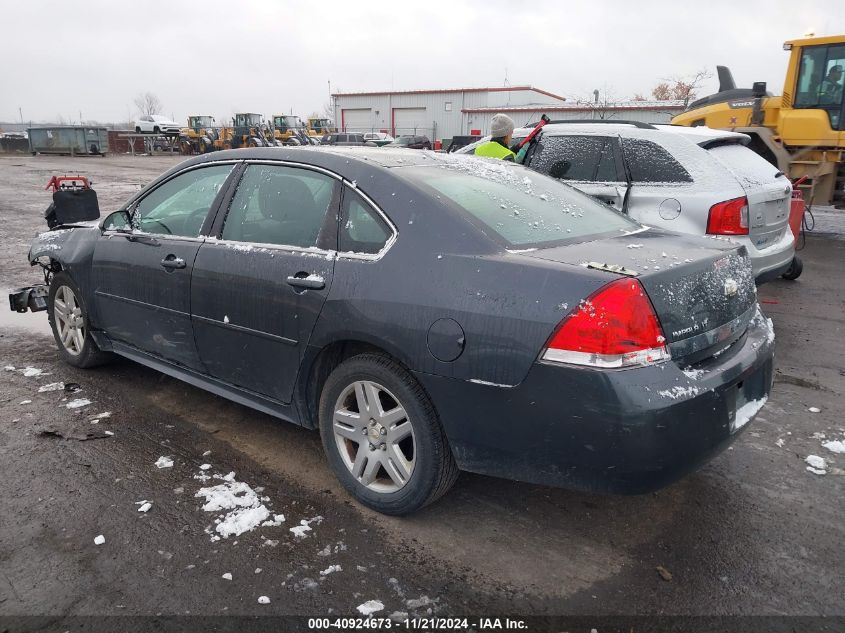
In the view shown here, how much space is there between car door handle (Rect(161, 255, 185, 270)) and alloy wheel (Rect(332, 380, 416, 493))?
4.37 ft

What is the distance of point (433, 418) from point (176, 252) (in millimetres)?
1943

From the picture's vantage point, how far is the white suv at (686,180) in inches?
204

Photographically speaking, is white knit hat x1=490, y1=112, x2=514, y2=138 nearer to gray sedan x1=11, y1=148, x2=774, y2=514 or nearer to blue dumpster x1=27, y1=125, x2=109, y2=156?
gray sedan x1=11, y1=148, x2=774, y2=514

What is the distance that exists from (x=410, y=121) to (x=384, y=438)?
1851 inches

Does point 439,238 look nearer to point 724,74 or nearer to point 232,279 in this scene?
point 232,279

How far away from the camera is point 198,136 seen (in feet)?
137

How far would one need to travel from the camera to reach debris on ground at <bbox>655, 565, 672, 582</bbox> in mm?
2537

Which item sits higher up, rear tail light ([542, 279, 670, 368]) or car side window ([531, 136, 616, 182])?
car side window ([531, 136, 616, 182])

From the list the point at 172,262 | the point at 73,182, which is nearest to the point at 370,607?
the point at 172,262

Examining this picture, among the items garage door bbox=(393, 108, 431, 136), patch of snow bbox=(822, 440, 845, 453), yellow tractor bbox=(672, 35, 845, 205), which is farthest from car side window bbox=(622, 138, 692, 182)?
garage door bbox=(393, 108, 431, 136)

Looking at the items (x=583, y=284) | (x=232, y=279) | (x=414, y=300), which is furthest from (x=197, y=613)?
(x=583, y=284)

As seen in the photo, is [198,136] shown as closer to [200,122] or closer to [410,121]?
[200,122]

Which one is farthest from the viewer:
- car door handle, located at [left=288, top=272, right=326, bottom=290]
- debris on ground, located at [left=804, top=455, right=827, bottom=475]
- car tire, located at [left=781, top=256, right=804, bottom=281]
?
car tire, located at [left=781, top=256, right=804, bottom=281]

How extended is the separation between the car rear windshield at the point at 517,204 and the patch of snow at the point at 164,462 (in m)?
1.95
